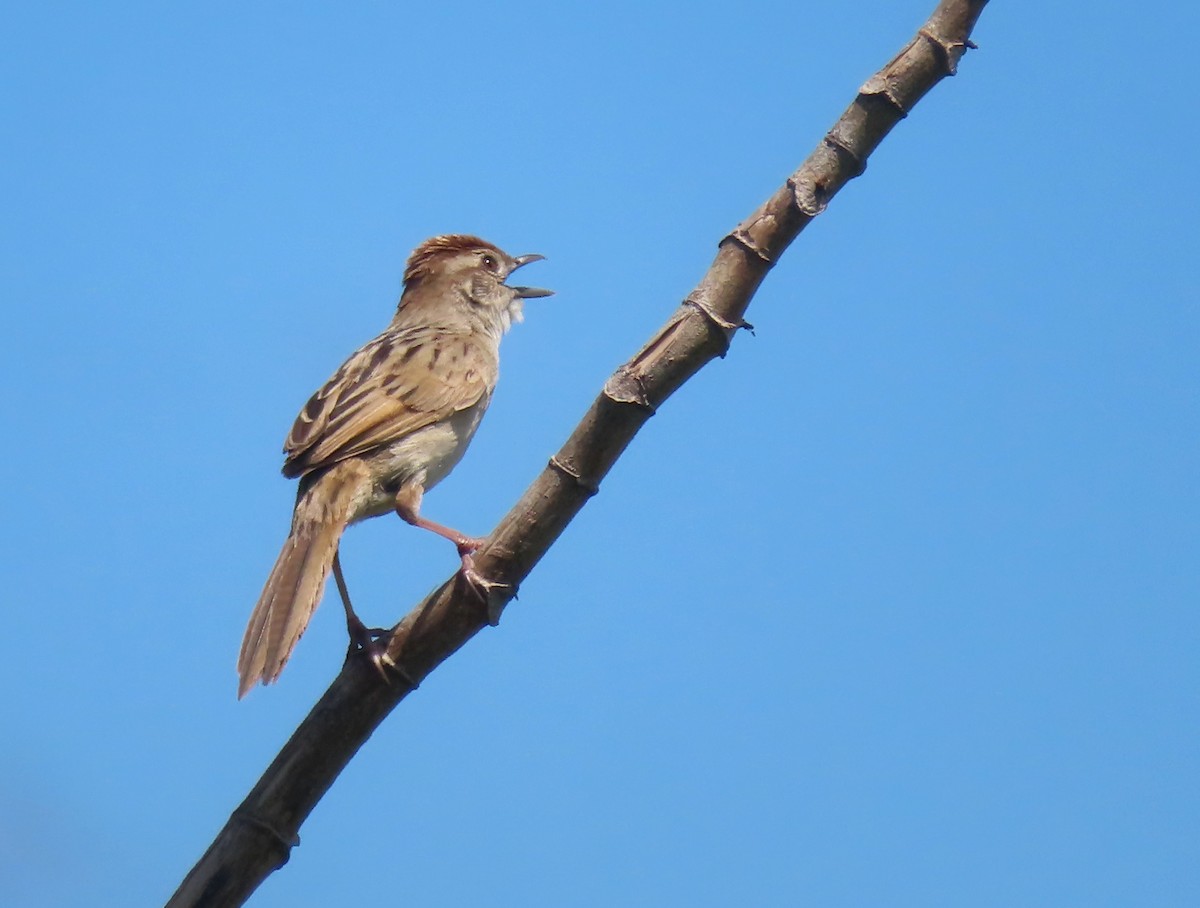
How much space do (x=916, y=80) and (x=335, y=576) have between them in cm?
431

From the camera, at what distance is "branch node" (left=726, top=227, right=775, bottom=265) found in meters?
4.29

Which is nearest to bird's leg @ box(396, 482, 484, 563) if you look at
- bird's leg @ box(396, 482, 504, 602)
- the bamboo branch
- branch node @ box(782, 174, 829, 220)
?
bird's leg @ box(396, 482, 504, 602)

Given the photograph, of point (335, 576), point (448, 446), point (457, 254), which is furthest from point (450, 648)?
point (457, 254)

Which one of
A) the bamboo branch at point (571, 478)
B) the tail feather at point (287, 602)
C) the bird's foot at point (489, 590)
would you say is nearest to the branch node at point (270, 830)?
the bamboo branch at point (571, 478)

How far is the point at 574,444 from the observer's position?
14.9 feet

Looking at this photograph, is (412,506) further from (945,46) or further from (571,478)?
(945,46)

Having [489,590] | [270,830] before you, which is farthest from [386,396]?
[270,830]

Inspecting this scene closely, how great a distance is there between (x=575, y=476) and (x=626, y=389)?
0.36 meters

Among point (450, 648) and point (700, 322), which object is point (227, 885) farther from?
point (700, 322)

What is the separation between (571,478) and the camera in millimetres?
4535

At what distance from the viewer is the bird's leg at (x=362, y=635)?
4891 millimetres

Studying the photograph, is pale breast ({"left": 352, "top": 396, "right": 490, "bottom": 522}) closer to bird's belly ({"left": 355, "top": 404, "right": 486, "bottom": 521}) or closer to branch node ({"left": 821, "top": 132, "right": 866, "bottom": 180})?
bird's belly ({"left": 355, "top": 404, "right": 486, "bottom": 521})

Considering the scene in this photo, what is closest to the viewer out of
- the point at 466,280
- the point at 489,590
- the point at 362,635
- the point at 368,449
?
the point at 489,590

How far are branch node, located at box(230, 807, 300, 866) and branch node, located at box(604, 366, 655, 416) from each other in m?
1.98
